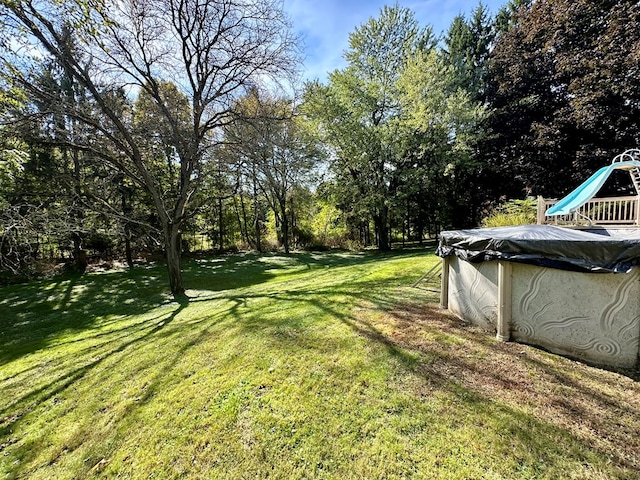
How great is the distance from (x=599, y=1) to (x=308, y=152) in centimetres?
1309

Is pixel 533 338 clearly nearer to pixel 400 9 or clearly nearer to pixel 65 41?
pixel 65 41

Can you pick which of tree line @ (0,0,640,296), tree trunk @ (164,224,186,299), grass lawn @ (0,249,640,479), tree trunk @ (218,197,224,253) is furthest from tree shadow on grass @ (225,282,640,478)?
tree trunk @ (218,197,224,253)

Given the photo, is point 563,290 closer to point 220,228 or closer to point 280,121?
point 280,121

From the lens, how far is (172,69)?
22.0ft

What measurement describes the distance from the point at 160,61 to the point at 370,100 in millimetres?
9868

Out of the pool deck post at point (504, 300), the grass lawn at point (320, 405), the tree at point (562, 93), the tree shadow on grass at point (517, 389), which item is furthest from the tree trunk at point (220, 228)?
the pool deck post at point (504, 300)

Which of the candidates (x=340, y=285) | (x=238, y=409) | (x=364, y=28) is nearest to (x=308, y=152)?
(x=364, y=28)

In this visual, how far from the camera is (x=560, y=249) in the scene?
7.65 ft

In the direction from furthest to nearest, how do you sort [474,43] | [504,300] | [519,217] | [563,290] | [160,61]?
[474,43] → [519,217] → [160,61] → [504,300] → [563,290]

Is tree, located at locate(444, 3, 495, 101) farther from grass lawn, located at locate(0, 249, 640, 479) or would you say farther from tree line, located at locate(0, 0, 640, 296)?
grass lawn, located at locate(0, 249, 640, 479)

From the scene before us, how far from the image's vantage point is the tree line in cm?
542

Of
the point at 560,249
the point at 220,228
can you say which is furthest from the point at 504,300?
the point at 220,228

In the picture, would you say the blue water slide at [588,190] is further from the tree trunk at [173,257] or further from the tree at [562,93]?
the tree at [562,93]

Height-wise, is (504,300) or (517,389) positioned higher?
(504,300)
